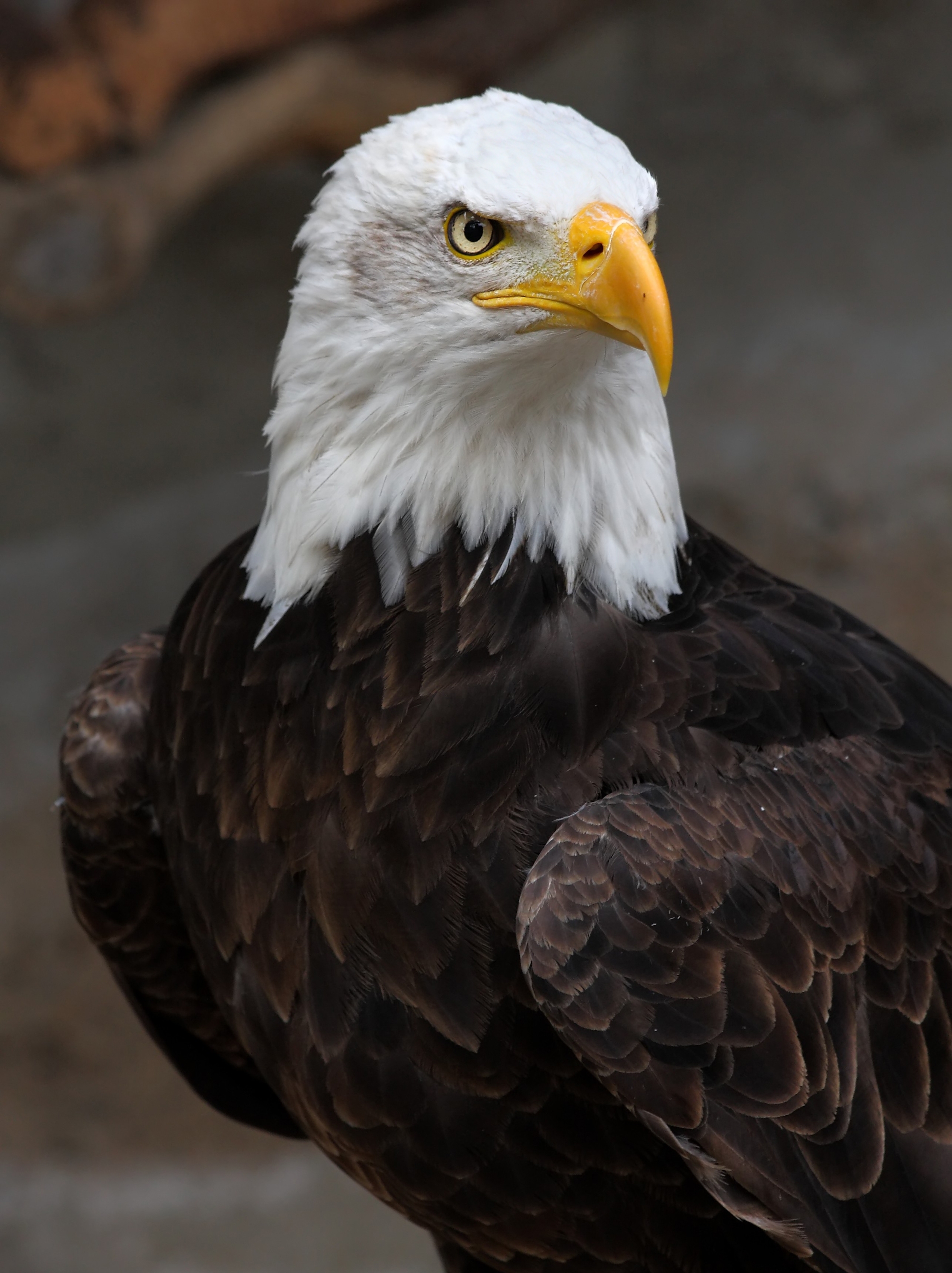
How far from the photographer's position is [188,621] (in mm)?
2287

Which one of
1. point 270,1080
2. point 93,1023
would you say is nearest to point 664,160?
point 93,1023

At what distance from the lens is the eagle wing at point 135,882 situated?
2459mm

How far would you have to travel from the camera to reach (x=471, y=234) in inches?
69.8

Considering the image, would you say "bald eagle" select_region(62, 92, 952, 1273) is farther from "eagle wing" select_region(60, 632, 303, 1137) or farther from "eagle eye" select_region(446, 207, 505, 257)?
"eagle wing" select_region(60, 632, 303, 1137)

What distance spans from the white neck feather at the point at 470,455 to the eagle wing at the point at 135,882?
0.55m

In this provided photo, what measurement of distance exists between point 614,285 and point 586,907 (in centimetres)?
68

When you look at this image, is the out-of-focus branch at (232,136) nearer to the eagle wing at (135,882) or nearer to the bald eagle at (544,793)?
the eagle wing at (135,882)

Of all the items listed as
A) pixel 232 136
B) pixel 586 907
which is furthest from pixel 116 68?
pixel 586 907

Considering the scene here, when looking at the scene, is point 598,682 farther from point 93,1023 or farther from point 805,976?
point 93,1023

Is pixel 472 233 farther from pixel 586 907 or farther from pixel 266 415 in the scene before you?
pixel 266 415

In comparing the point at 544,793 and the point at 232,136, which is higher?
the point at 232,136

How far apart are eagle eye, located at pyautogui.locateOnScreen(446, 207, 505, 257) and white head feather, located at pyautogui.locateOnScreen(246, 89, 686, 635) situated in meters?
0.01

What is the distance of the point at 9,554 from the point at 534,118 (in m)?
3.45

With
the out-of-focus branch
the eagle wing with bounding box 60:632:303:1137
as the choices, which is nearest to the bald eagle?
the eagle wing with bounding box 60:632:303:1137
